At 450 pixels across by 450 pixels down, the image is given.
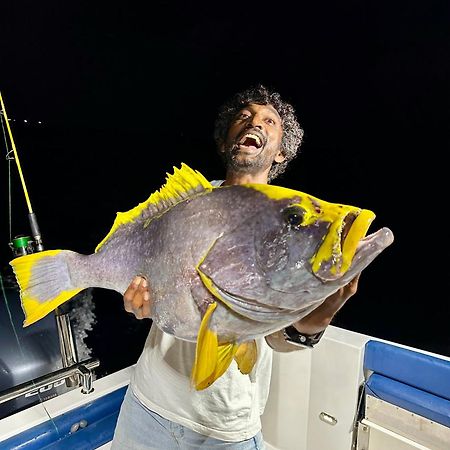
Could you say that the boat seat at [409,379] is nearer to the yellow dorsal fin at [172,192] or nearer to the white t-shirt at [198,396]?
the white t-shirt at [198,396]

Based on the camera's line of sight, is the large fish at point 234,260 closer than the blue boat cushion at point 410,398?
Yes

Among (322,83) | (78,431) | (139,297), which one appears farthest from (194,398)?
(322,83)

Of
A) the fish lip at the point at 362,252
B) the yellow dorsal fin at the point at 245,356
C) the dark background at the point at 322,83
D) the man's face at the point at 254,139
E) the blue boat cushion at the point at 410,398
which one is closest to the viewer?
the fish lip at the point at 362,252

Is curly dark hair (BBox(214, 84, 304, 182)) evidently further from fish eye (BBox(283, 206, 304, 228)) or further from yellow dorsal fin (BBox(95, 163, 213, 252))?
fish eye (BBox(283, 206, 304, 228))

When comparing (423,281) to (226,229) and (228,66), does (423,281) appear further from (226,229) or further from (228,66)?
(226,229)

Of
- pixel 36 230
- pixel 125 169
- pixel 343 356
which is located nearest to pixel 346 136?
pixel 343 356

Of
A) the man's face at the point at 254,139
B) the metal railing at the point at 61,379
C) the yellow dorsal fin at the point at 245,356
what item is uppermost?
the man's face at the point at 254,139

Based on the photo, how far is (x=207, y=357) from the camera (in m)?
0.72

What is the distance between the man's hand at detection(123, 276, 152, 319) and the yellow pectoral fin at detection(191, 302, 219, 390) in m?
0.22

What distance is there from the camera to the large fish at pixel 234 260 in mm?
670

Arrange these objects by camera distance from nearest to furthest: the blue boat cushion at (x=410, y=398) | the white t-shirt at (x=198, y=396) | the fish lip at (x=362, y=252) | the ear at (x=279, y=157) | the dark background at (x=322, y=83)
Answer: the fish lip at (x=362, y=252)
the white t-shirt at (x=198, y=396)
the ear at (x=279, y=157)
the blue boat cushion at (x=410, y=398)
the dark background at (x=322, y=83)

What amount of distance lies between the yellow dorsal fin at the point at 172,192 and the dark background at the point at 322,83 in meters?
4.81

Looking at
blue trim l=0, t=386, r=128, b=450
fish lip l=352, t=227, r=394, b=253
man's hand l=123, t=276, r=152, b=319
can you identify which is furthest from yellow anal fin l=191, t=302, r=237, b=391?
blue trim l=0, t=386, r=128, b=450

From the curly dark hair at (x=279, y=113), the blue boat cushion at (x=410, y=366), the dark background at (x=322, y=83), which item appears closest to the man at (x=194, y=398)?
the curly dark hair at (x=279, y=113)
